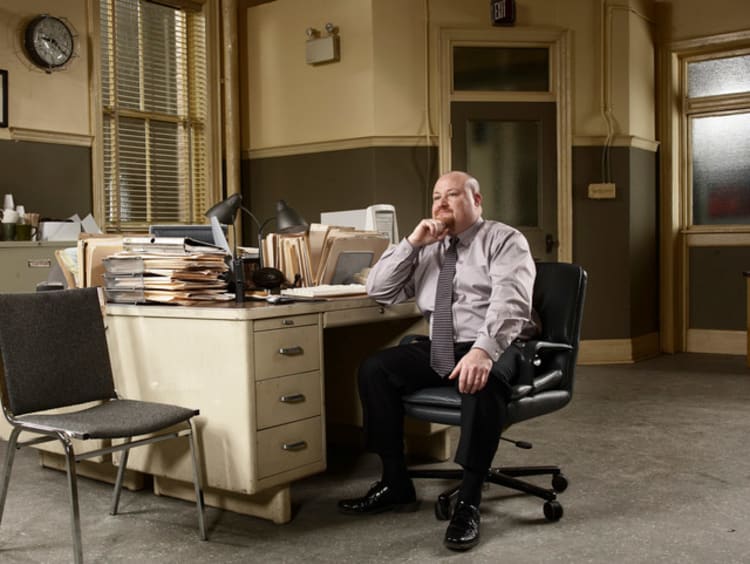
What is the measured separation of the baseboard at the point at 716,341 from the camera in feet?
23.1

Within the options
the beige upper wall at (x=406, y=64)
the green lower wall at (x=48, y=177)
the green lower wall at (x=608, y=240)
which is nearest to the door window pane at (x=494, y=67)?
the beige upper wall at (x=406, y=64)

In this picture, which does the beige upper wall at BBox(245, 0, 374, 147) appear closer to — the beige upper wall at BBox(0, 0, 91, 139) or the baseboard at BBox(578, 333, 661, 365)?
the beige upper wall at BBox(0, 0, 91, 139)

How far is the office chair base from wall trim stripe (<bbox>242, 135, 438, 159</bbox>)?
3.62 metres

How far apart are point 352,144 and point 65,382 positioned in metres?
4.14

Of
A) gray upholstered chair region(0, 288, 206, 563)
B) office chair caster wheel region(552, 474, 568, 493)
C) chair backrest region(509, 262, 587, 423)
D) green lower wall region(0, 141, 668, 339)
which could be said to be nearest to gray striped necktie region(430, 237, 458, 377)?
chair backrest region(509, 262, 587, 423)

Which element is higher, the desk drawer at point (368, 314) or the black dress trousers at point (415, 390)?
the desk drawer at point (368, 314)

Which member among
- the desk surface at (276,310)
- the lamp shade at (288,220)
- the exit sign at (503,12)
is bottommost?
the desk surface at (276,310)

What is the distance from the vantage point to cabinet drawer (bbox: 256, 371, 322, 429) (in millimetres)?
2857

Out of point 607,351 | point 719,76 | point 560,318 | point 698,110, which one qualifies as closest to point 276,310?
point 560,318

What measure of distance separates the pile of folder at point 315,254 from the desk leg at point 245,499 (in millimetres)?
890

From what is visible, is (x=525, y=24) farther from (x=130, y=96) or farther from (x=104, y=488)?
(x=104, y=488)

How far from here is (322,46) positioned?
665 centimetres

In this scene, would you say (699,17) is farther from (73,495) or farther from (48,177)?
(73,495)

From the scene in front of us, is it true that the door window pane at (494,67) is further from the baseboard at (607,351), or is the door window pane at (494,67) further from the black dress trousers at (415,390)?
the black dress trousers at (415,390)
